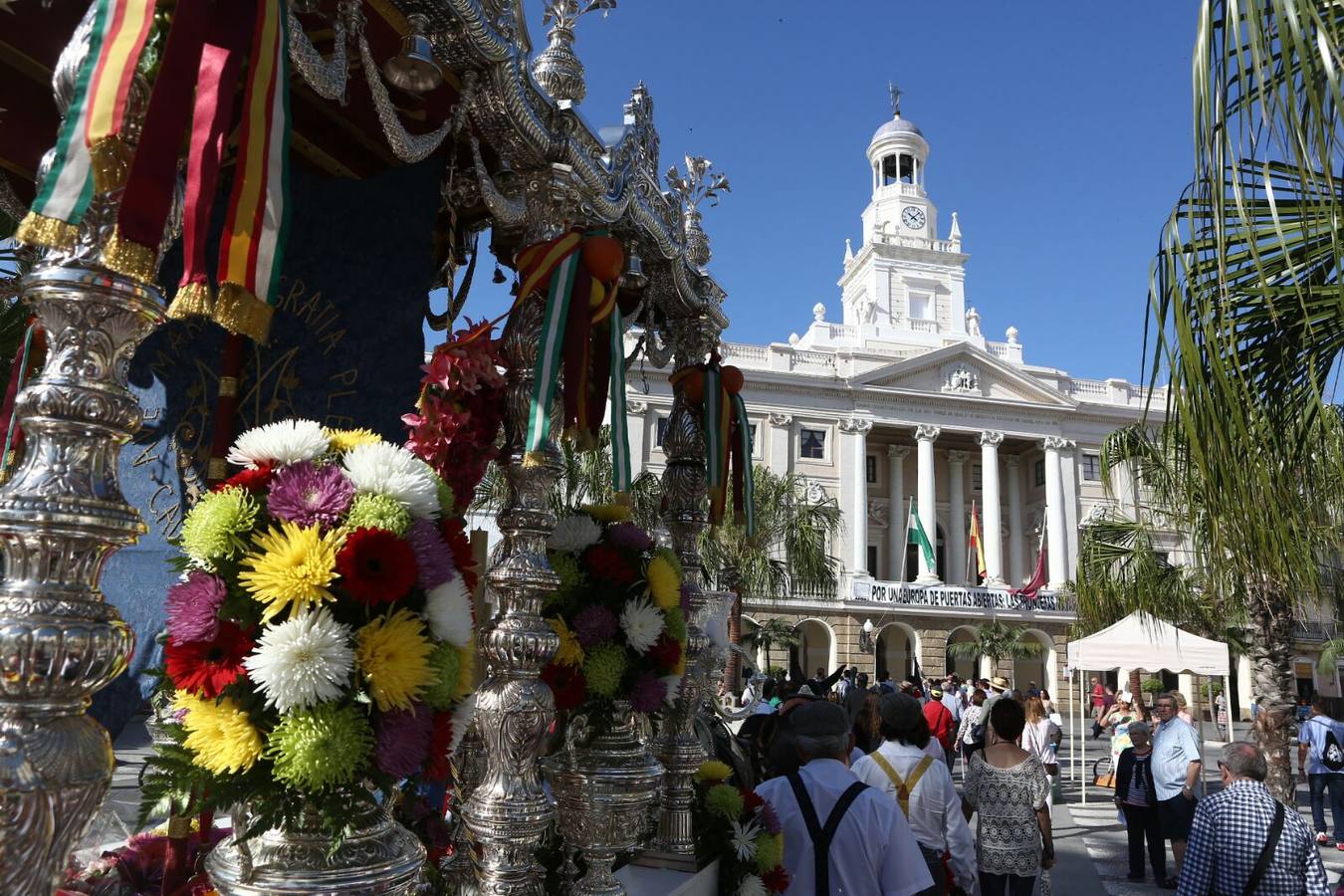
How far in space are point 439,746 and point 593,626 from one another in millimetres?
1693

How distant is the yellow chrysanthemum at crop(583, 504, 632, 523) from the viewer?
461 cm

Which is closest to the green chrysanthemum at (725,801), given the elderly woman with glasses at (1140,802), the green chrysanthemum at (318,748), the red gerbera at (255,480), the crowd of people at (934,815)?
the crowd of people at (934,815)

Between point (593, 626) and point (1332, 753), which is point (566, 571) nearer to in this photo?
point (593, 626)

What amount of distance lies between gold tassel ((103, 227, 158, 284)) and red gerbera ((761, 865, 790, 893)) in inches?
124

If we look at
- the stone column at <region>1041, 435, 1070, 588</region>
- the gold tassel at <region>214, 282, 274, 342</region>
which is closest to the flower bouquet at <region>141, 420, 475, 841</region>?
the gold tassel at <region>214, 282, 274, 342</region>

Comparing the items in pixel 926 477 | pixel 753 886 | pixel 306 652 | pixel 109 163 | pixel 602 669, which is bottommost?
pixel 753 886

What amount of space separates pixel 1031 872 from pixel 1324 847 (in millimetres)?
9187

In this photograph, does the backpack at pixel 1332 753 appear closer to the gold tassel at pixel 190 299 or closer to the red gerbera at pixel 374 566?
the red gerbera at pixel 374 566

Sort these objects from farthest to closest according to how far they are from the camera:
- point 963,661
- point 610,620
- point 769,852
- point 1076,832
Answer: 1. point 963,661
2. point 1076,832
3. point 610,620
4. point 769,852

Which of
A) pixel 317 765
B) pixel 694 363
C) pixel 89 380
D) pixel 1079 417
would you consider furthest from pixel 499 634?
pixel 1079 417

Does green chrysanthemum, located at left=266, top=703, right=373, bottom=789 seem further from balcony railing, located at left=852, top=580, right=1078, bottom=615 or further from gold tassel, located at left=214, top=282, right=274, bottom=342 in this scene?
balcony railing, located at left=852, top=580, right=1078, bottom=615

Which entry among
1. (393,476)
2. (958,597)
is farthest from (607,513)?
(958,597)

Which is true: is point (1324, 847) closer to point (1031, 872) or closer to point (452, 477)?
point (1031, 872)

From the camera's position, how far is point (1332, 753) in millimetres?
11922
